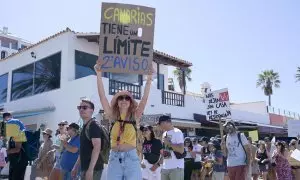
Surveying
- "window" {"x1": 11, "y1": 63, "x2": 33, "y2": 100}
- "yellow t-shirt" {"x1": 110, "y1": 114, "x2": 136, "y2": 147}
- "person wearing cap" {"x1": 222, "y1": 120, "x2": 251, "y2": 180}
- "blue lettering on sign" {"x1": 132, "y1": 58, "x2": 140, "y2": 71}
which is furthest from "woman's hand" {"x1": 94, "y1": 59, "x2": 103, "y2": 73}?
"window" {"x1": 11, "y1": 63, "x2": 33, "y2": 100}

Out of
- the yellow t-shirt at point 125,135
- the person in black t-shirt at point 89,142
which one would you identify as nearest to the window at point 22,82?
the person in black t-shirt at point 89,142

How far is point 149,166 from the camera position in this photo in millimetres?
7832

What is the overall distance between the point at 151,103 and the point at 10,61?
821 cm

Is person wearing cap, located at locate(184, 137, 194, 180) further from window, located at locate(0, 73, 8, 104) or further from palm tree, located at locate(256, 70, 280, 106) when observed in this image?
palm tree, located at locate(256, 70, 280, 106)

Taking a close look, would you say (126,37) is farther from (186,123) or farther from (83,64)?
(186,123)

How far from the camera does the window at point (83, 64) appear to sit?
17.5 m

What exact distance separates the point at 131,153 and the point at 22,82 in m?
16.9

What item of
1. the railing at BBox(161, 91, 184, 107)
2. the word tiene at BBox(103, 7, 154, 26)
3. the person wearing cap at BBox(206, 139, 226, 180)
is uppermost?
the railing at BBox(161, 91, 184, 107)

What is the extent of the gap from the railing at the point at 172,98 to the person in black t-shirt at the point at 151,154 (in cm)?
1111

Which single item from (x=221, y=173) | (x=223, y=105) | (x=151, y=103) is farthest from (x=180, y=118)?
(x=221, y=173)

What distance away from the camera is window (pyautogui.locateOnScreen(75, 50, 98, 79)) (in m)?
17.5

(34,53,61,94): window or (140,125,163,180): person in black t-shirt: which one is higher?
(34,53,61,94): window

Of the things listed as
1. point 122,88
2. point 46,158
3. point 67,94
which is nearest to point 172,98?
point 122,88

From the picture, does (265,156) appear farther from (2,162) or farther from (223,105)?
(2,162)
